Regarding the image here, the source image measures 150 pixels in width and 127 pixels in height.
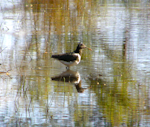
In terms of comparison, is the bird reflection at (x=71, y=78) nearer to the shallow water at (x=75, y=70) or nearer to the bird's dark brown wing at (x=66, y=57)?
the shallow water at (x=75, y=70)

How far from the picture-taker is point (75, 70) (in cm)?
998

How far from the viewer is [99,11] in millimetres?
20000

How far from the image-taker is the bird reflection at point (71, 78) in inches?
335

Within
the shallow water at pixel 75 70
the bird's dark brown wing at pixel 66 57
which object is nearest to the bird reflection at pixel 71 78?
the shallow water at pixel 75 70

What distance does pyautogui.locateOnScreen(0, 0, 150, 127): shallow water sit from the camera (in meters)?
6.83

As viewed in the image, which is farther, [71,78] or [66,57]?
[66,57]

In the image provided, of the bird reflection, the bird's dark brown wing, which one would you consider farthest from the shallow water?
A: the bird's dark brown wing

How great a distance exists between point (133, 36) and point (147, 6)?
328 inches

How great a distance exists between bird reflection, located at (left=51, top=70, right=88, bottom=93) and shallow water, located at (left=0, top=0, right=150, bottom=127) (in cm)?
2

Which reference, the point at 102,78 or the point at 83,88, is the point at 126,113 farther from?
the point at 102,78

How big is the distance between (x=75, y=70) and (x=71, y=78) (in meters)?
0.81

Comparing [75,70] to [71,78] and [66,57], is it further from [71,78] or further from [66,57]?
[71,78]

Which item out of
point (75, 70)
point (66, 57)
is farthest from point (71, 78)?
point (66, 57)

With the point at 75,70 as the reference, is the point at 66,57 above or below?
above
